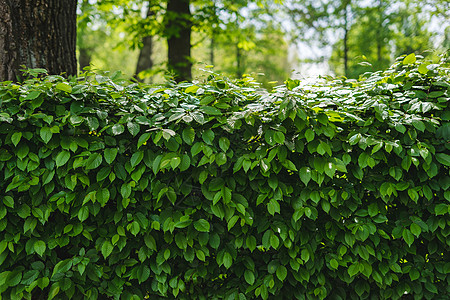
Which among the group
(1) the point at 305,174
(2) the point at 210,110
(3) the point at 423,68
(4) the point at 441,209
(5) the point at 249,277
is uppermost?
(3) the point at 423,68

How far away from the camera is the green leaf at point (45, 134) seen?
2.28 m

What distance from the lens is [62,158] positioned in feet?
7.57

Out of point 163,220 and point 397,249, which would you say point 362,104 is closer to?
point 397,249

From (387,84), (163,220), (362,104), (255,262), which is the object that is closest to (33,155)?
(163,220)

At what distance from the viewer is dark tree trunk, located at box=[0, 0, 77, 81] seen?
3115 mm

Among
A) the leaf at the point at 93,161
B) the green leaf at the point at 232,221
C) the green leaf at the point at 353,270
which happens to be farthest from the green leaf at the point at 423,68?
the leaf at the point at 93,161

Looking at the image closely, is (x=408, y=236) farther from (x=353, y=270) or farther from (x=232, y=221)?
(x=232, y=221)

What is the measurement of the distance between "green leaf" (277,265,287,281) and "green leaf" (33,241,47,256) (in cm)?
163

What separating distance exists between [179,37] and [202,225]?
19.8 feet

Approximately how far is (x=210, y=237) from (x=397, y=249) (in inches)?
55.0

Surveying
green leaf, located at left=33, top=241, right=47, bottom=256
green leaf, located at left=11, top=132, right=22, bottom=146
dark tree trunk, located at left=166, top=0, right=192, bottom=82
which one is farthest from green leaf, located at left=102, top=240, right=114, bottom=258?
dark tree trunk, located at left=166, top=0, right=192, bottom=82

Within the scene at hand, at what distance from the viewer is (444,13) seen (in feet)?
23.7

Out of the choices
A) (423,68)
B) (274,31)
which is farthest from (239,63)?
(423,68)

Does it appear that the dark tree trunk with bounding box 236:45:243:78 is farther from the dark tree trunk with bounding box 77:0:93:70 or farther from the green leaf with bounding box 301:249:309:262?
the green leaf with bounding box 301:249:309:262
